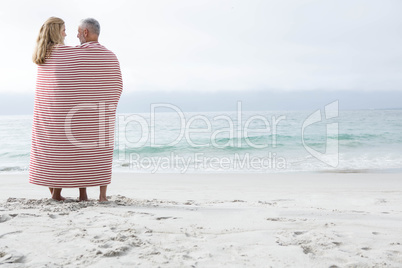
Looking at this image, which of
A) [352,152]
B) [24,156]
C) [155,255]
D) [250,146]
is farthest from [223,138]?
[155,255]

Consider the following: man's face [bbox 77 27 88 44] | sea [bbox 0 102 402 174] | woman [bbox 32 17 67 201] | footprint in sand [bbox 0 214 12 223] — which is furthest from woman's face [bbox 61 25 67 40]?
sea [bbox 0 102 402 174]

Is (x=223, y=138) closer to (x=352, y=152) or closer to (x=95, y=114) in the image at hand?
(x=352, y=152)

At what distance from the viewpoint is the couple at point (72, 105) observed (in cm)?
341

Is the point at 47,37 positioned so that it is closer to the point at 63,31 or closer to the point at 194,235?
the point at 63,31

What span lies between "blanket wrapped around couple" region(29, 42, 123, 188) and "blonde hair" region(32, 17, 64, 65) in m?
0.06

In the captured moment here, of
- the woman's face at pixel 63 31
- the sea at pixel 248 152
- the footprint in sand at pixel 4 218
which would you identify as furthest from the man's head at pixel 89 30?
the sea at pixel 248 152

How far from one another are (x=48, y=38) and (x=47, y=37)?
1 centimetres

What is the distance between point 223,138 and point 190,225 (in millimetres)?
12678

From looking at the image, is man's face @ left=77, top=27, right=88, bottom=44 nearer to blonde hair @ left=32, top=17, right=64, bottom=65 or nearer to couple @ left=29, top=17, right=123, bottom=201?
couple @ left=29, top=17, right=123, bottom=201

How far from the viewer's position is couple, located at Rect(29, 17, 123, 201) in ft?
11.2

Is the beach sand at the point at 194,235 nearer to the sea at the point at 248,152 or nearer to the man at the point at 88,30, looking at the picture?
the man at the point at 88,30

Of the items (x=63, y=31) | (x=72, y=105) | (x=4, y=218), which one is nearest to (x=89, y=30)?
(x=63, y=31)

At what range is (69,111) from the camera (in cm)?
341

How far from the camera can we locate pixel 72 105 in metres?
3.42
